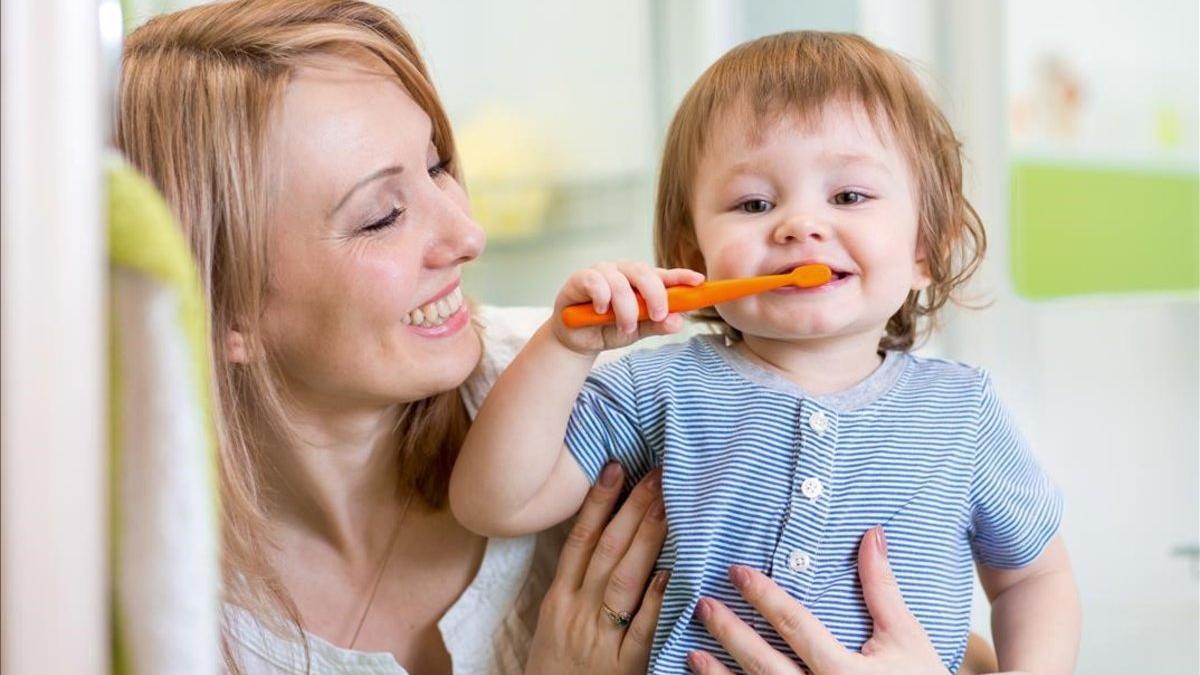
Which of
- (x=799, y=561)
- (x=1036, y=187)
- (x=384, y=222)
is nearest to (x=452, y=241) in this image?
(x=384, y=222)

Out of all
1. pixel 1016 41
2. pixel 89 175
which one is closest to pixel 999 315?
pixel 1016 41

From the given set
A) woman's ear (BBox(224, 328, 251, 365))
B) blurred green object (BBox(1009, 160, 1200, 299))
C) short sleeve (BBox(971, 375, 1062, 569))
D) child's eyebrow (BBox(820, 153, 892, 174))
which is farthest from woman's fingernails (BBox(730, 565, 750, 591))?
blurred green object (BBox(1009, 160, 1200, 299))

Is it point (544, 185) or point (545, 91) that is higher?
point (545, 91)

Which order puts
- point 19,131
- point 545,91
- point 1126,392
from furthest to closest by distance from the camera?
point 1126,392
point 545,91
point 19,131

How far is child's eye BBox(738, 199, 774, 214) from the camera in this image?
40.4 inches

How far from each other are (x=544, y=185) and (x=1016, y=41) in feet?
3.09

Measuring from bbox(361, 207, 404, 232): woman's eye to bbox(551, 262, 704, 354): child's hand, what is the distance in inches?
6.7

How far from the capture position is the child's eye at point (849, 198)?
3.34 ft

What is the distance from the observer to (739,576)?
971 millimetres

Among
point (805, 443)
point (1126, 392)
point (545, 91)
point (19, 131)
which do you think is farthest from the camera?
point (1126, 392)

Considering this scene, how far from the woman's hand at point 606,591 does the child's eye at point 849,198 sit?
10.9 inches

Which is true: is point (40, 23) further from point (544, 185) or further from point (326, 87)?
point (544, 185)

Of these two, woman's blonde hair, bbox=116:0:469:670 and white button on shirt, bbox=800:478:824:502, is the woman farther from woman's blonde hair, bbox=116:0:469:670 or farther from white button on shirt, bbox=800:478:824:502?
white button on shirt, bbox=800:478:824:502

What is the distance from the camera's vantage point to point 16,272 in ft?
1.63
